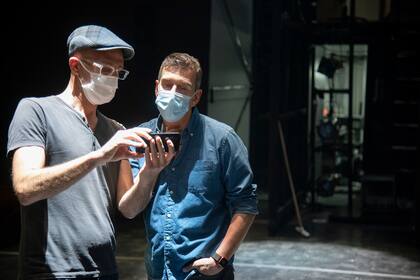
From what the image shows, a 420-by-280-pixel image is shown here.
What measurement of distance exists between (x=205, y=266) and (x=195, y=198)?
23 cm

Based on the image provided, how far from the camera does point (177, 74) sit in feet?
6.73

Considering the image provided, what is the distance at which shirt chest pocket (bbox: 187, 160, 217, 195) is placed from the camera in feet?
6.68

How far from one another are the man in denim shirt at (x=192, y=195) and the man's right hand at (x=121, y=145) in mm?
280

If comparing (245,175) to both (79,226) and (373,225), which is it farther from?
(373,225)

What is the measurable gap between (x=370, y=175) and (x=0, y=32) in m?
4.28

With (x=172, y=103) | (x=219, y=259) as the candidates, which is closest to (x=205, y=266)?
(x=219, y=259)

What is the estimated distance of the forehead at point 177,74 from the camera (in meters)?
2.05

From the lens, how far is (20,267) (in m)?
1.74

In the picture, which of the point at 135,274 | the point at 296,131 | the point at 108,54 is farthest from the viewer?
the point at 296,131

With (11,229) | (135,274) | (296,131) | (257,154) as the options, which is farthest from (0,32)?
(257,154)

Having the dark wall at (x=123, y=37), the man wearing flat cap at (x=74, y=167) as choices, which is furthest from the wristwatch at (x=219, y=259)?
the dark wall at (x=123, y=37)

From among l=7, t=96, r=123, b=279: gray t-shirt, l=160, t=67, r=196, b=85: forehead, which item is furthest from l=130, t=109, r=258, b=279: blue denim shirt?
l=7, t=96, r=123, b=279: gray t-shirt

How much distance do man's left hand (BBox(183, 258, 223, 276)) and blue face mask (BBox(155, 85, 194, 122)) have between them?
1.68 ft

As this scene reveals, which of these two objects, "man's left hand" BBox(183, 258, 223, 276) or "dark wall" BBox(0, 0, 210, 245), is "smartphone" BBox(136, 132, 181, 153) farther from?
"dark wall" BBox(0, 0, 210, 245)
